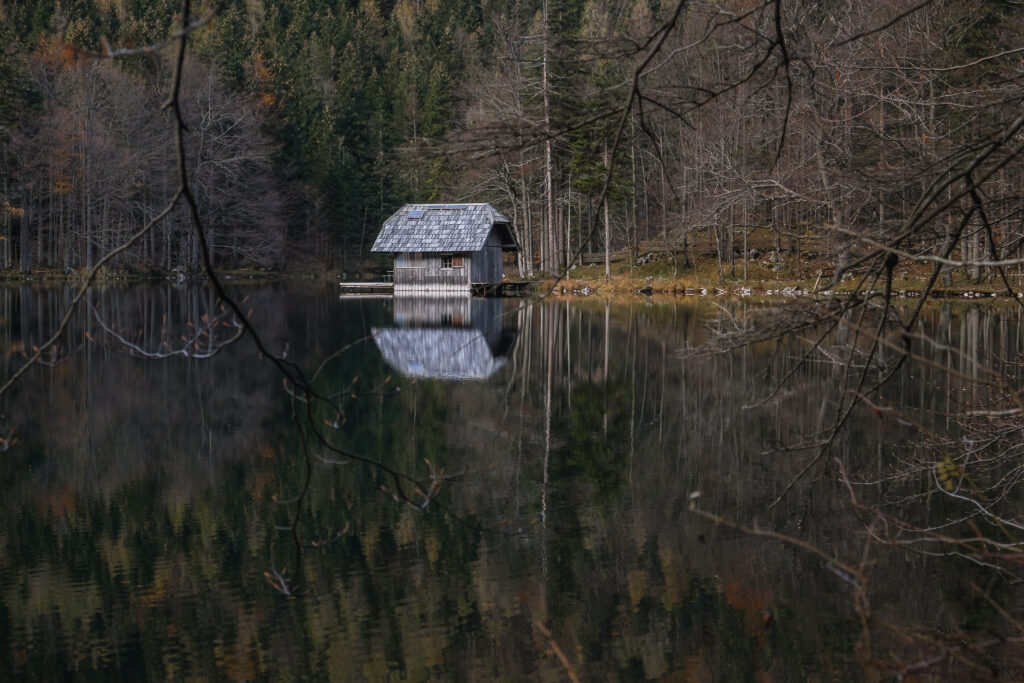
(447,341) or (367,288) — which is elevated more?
(367,288)

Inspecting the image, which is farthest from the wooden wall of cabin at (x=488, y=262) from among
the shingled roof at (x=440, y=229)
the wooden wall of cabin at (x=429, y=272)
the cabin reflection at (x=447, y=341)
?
the cabin reflection at (x=447, y=341)

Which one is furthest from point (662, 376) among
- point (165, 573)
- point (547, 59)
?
point (547, 59)

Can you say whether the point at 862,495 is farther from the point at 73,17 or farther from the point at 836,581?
the point at 73,17

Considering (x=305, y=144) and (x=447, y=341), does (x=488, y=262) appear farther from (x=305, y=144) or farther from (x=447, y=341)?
(x=305, y=144)

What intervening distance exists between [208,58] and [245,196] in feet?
34.4

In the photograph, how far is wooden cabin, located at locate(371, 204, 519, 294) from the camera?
144ft

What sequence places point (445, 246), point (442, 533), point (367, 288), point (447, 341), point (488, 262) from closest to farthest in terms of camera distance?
point (442, 533) → point (447, 341) → point (445, 246) → point (488, 262) → point (367, 288)

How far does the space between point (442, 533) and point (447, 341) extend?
1515 cm

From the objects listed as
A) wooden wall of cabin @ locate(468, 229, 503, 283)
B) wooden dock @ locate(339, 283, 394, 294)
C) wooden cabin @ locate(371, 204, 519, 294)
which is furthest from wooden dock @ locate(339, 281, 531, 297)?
wooden wall of cabin @ locate(468, 229, 503, 283)

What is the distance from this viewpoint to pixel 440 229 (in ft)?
146

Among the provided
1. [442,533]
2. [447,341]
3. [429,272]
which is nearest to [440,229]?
[429,272]

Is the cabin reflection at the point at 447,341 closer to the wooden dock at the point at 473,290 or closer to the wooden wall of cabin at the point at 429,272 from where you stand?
the wooden dock at the point at 473,290

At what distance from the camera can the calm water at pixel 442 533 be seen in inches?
249

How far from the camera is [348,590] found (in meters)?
7.28
